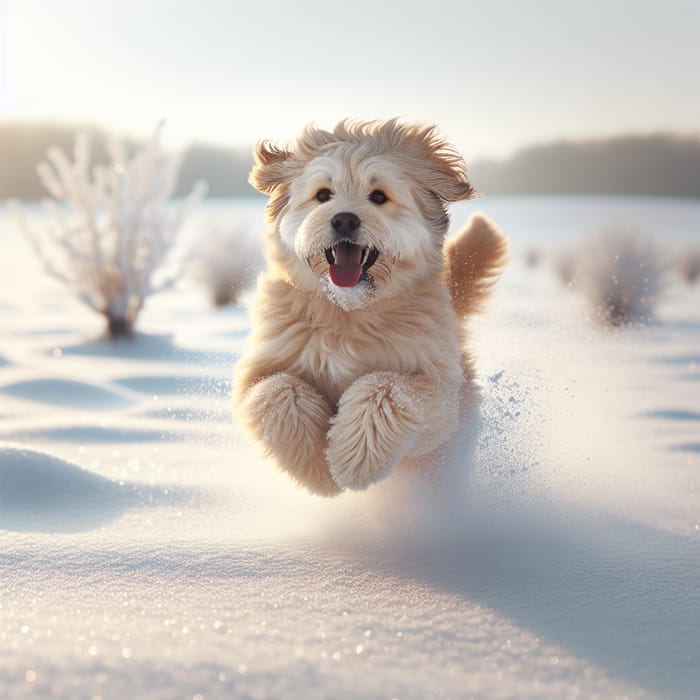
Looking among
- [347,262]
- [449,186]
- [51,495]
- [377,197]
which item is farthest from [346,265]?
[51,495]

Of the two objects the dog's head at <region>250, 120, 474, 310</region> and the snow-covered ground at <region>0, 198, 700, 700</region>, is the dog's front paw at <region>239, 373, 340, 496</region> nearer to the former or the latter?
the snow-covered ground at <region>0, 198, 700, 700</region>

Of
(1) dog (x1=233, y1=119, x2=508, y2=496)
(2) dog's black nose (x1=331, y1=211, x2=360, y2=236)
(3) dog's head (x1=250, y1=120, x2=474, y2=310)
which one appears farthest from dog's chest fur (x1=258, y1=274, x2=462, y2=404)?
(2) dog's black nose (x1=331, y1=211, x2=360, y2=236)

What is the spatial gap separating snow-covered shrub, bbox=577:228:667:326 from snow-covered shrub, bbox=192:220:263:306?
3741 millimetres

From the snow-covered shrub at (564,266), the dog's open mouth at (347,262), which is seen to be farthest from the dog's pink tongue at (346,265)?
the snow-covered shrub at (564,266)

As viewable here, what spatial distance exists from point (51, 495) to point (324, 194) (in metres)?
1.70

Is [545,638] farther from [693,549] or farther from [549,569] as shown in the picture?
[693,549]

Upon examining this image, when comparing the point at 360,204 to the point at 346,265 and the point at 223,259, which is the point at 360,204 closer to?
the point at 346,265

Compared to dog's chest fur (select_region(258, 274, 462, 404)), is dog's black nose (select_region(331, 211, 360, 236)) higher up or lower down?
higher up

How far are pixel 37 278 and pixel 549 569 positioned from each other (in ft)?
37.3

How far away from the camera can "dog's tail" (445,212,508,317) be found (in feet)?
13.5

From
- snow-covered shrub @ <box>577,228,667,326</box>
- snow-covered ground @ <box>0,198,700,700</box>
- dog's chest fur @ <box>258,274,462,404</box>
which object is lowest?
snow-covered ground @ <box>0,198,700,700</box>

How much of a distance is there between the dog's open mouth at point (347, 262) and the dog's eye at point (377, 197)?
21 cm

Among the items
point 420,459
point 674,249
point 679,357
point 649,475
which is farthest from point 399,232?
point 674,249

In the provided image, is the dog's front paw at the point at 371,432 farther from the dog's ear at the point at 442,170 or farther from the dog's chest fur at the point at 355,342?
the dog's ear at the point at 442,170
